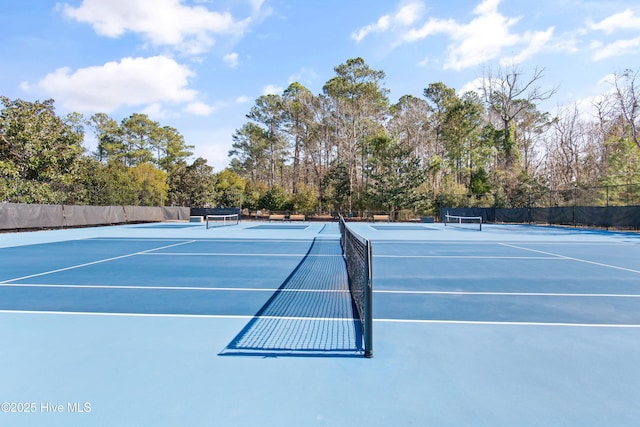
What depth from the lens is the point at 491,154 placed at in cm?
4003

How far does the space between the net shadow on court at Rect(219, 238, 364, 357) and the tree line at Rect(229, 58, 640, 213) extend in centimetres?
2958

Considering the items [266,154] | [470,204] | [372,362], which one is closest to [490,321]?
[372,362]

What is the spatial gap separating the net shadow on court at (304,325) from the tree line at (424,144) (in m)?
29.6

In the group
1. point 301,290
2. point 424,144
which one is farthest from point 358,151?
point 301,290

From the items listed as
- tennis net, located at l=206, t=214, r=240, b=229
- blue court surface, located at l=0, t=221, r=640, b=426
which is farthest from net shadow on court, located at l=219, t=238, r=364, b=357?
tennis net, located at l=206, t=214, r=240, b=229

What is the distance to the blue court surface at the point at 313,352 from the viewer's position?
2.54 meters

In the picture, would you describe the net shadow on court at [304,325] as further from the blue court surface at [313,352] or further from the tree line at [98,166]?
the tree line at [98,166]

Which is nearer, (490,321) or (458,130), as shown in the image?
(490,321)

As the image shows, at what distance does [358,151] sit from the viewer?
42.7 metres

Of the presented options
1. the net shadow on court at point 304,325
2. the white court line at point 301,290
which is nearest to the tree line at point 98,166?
the white court line at point 301,290

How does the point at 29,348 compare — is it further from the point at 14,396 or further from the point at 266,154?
the point at 266,154

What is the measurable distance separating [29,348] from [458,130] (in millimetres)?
42574

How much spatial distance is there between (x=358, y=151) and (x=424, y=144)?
9.72 m

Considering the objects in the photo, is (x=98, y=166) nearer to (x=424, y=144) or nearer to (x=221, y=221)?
(x=221, y=221)
